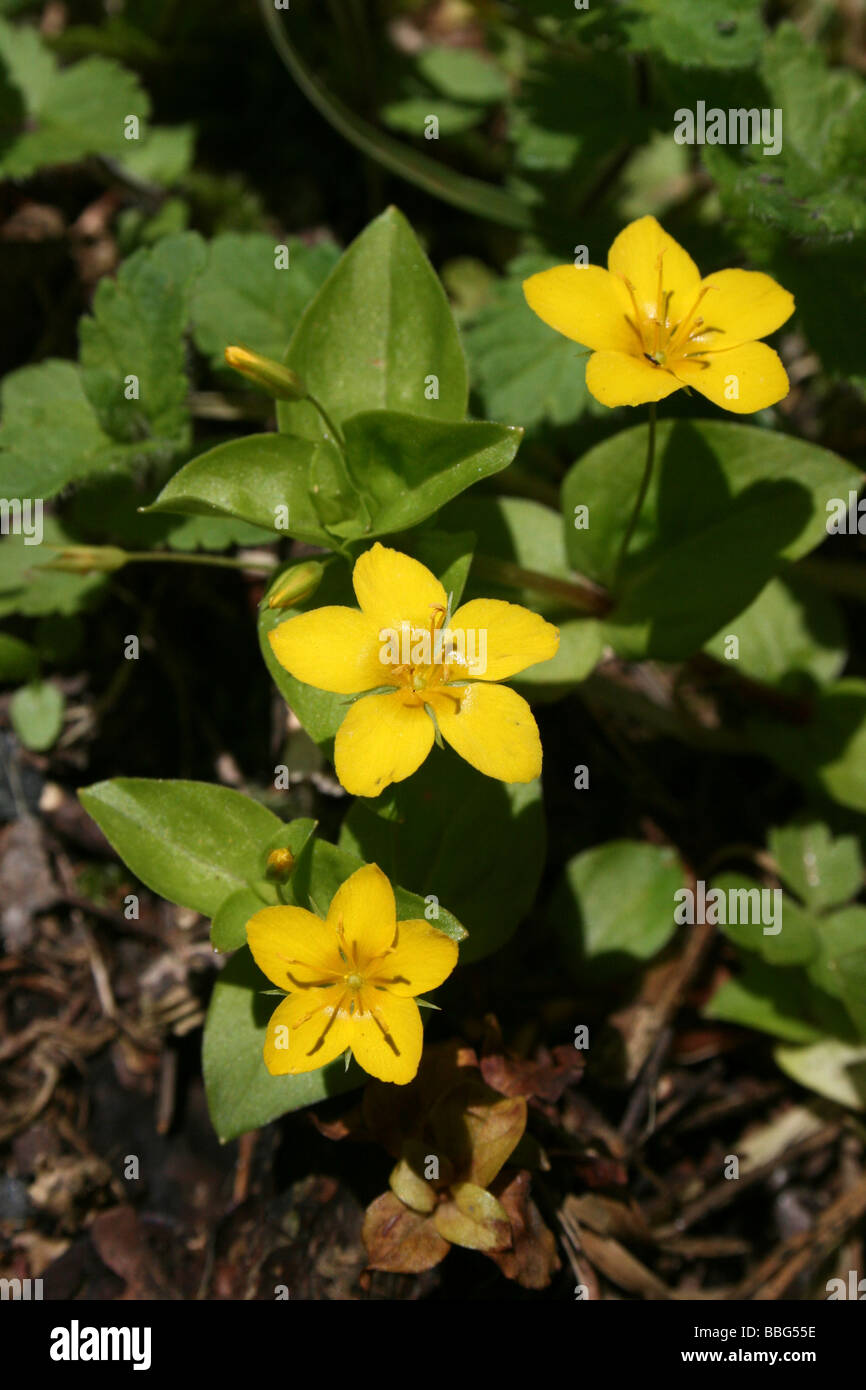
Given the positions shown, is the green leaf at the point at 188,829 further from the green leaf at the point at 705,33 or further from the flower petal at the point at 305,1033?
the green leaf at the point at 705,33

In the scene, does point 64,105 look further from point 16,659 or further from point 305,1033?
point 305,1033

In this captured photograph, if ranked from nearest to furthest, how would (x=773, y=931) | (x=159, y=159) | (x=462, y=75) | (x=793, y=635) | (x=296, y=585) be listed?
1. (x=296, y=585)
2. (x=773, y=931)
3. (x=793, y=635)
4. (x=159, y=159)
5. (x=462, y=75)

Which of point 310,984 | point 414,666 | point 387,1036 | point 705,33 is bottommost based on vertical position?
point 387,1036

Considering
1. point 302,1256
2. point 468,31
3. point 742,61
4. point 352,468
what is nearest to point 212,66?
point 468,31

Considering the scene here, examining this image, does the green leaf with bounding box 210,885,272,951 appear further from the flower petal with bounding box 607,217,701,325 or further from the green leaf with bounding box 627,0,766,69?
the green leaf with bounding box 627,0,766,69

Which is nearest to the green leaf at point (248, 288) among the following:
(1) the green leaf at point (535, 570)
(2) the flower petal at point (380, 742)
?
(1) the green leaf at point (535, 570)

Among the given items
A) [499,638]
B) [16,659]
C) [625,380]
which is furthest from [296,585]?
[16,659]

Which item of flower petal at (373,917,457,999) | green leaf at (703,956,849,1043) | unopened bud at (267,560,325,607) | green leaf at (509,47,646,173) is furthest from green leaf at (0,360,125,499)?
green leaf at (703,956,849,1043)

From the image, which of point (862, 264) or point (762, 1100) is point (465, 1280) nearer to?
point (762, 1100)
